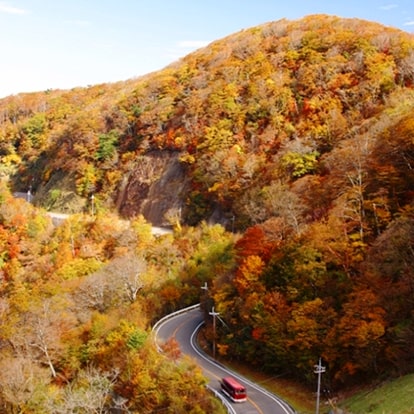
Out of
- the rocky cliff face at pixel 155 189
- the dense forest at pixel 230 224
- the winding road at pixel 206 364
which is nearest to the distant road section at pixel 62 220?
the rocky cliff face at pixel 155 189

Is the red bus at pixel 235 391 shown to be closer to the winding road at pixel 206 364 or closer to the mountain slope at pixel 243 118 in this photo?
the winding road at pixel 206 364

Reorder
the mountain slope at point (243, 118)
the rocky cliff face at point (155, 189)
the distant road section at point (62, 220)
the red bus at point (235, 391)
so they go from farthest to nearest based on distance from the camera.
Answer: the rocky cliff face at point (155, 189) < the distant road section at point (62, 220) < the mountain slope at point (243, 118) < the red bus at point (235, 391)

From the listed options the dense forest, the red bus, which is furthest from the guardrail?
the dense forest

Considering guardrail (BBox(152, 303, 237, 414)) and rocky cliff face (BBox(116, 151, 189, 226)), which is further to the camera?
rocky cliff face (BBox(116, 151, 189, 226))

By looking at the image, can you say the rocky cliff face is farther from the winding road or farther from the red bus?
the red bus

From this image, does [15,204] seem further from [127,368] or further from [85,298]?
[127,368]

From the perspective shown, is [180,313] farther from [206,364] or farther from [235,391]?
[235,391]
